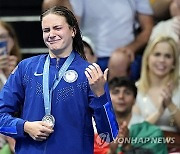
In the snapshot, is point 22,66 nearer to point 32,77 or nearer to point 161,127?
point 32,77

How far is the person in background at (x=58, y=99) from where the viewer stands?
11.1ft

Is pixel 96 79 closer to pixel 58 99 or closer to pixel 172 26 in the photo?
pixel 58 99

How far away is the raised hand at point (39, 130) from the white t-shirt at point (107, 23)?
2.86m

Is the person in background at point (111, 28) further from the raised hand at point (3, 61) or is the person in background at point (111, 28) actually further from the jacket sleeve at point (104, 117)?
the jacket sleeve at point (104, 117)

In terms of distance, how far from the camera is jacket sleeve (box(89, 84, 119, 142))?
336 centimetres

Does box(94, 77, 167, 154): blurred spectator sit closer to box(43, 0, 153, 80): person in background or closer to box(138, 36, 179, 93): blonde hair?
box(138, 36, 179, 93): blonde hair

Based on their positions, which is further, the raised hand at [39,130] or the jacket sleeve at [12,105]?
the jacket sleeve at [12,105]

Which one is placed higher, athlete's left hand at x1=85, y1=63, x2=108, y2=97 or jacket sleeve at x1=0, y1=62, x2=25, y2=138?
athlete's left hand at x1=85, y1=63, x2=108, y2=97

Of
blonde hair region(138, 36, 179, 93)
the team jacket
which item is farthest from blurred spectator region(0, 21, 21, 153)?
the team jacket

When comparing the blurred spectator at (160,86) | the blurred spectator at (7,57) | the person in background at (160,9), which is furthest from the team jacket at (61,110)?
the person in background at (160,9)

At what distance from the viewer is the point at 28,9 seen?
6.88 m

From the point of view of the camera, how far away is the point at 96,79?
3312 mm

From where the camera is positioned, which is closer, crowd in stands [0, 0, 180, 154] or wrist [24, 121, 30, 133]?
wrist [24, 121, 30, 133]

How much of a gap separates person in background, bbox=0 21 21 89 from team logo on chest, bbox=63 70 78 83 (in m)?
1.84
